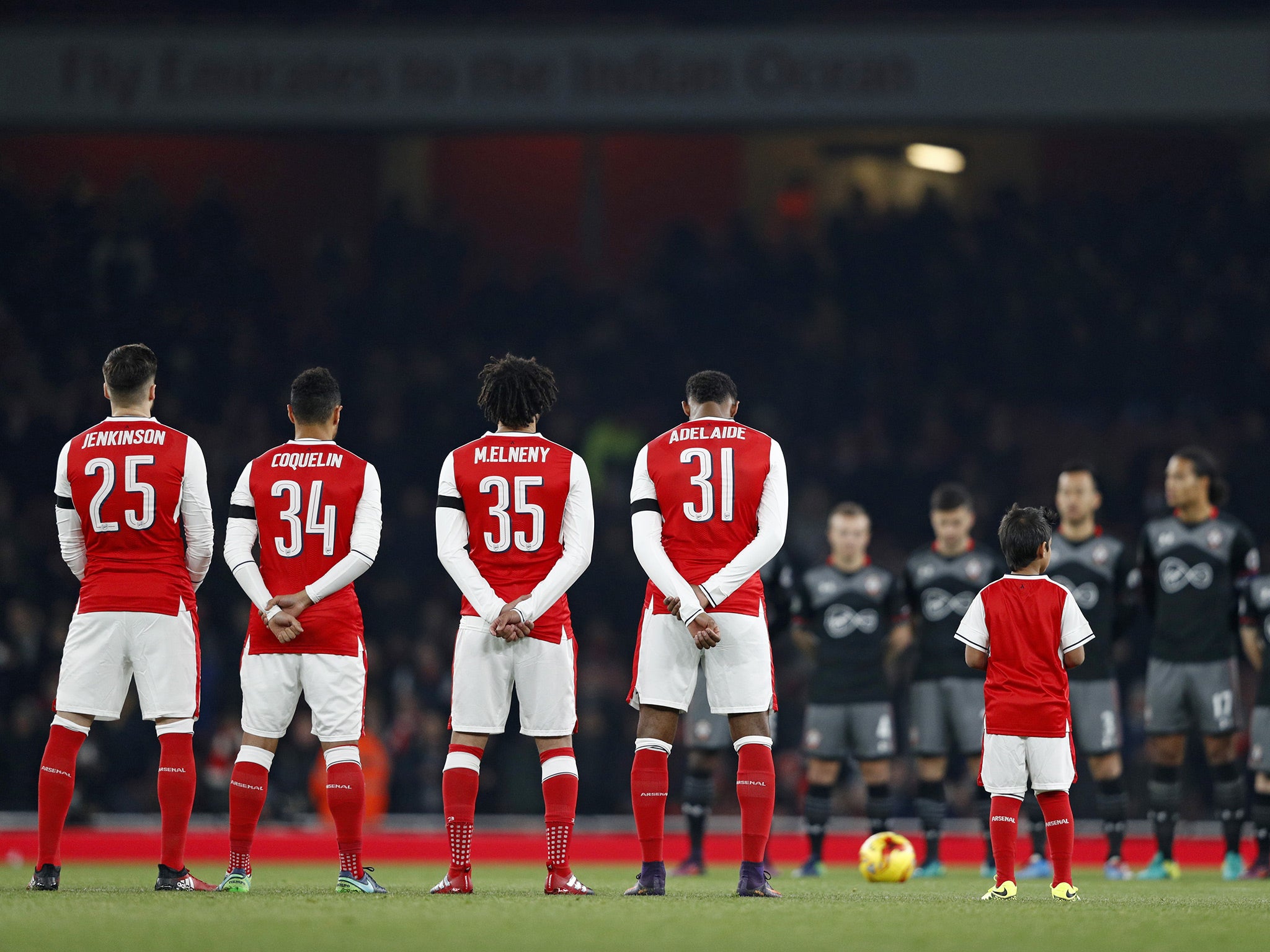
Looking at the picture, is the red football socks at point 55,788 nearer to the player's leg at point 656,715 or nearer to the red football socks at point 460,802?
the red football socks at point 460,802

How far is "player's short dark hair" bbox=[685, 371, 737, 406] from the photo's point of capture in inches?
290

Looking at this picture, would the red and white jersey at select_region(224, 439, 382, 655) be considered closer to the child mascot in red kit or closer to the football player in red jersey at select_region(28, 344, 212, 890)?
the football player in red jersey at select_region(28, 344, 212, 890)

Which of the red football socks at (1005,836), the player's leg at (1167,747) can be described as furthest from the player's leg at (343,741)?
the player's leg at (1167,747)

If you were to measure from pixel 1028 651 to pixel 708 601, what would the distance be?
151 cm

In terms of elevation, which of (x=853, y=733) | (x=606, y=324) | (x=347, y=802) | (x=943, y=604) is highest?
(x=606, y=324)

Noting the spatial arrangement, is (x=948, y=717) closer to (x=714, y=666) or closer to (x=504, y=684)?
(x=714, y=666)

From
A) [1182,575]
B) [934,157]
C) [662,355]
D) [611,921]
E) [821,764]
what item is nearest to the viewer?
[611,921]

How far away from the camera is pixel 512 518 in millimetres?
7094

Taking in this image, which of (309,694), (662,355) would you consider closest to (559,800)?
(309,694)

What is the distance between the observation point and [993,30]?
16.7m

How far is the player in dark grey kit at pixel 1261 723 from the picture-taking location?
9641 millimetres

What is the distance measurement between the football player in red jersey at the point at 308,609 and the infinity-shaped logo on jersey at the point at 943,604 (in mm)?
4363

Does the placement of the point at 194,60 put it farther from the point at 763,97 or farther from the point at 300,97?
the point at 763,97

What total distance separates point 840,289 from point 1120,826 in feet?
35.7
